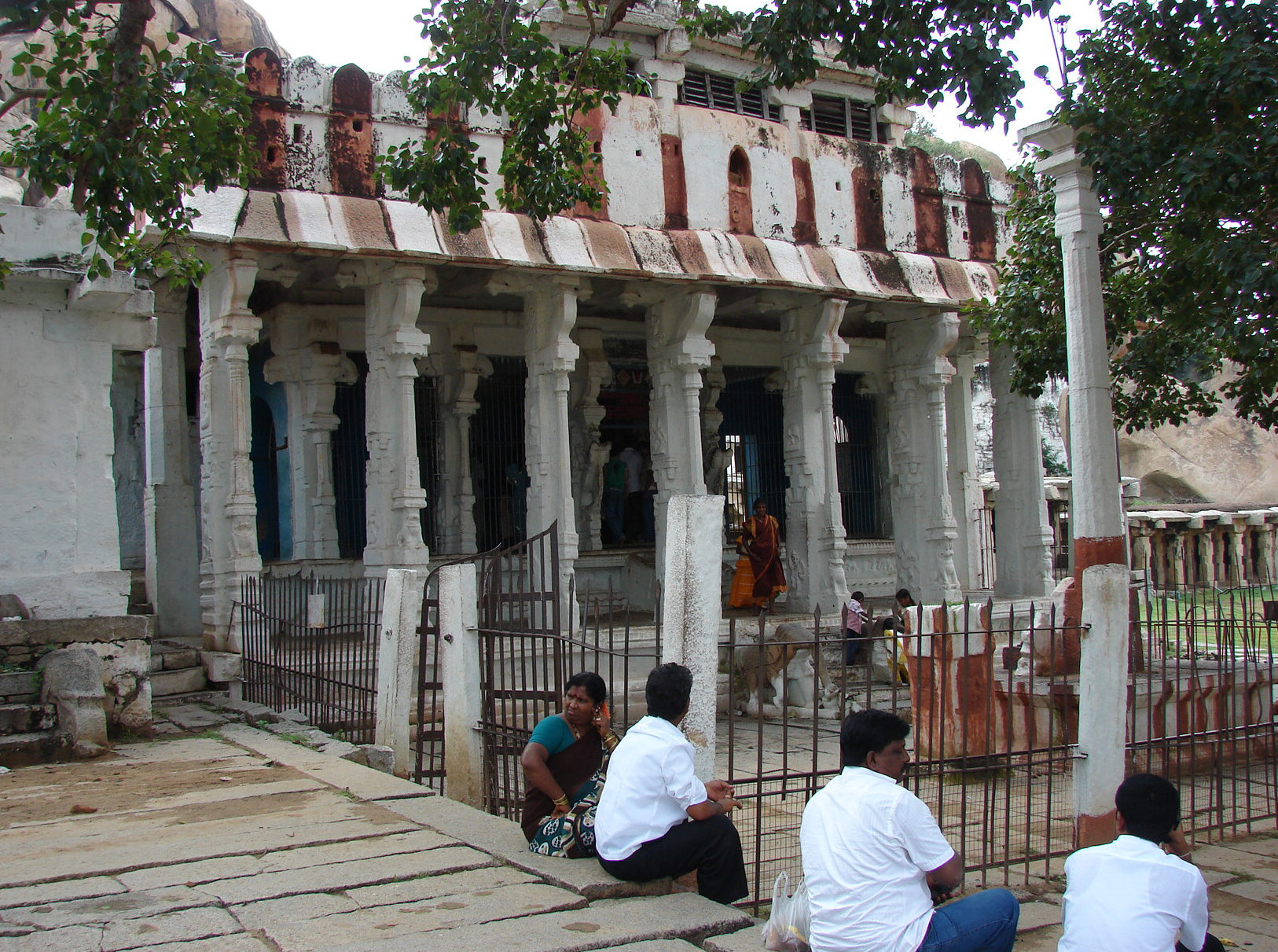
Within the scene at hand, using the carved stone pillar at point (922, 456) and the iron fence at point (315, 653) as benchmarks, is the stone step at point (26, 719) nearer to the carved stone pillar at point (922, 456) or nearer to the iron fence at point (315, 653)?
the iron fence at point (315, 653)

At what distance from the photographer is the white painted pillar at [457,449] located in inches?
525

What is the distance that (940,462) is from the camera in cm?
1415

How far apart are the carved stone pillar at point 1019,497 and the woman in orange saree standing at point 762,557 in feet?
10.8

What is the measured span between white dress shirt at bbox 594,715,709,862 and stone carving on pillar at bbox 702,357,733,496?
11220mm

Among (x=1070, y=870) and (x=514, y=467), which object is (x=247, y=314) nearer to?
(x=514, y=467)

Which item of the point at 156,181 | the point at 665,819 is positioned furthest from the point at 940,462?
the point at 665,819

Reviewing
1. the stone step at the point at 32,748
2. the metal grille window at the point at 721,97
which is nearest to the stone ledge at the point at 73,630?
the stone step at the point at 32,748

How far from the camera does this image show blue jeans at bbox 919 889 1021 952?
3193 millimetres

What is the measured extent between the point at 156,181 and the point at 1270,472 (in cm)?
2829

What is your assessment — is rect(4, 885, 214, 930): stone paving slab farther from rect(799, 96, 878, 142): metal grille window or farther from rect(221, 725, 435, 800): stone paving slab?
rect(799, 96, 878, 142): metal grille window

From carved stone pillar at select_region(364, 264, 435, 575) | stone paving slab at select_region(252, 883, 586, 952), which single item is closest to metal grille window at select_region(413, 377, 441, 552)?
carved stone pillar at select_region(364, 264, 435, 575)

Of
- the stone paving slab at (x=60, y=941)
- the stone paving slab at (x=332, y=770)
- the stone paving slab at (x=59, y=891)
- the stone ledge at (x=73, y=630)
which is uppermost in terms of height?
the stone ledge at (x=73, y=630)

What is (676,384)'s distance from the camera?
12617 mm

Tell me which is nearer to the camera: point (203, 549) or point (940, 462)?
point (203, 549)
